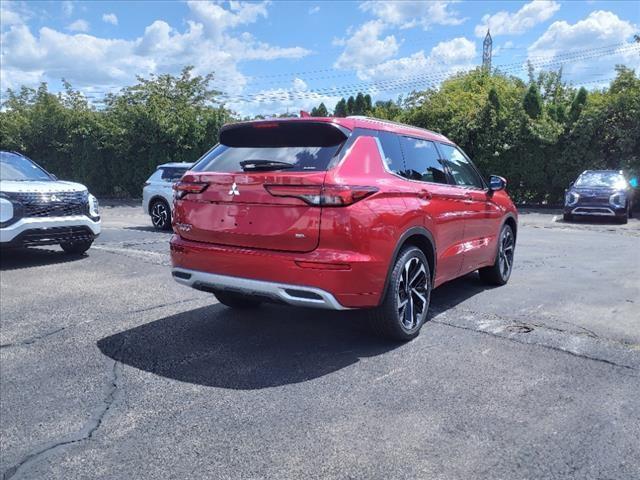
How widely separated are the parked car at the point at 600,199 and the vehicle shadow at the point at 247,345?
13187 millimetres

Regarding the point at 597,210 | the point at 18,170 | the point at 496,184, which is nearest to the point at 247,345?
the point at 496,184

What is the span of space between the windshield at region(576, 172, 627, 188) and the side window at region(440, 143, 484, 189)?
1225cm

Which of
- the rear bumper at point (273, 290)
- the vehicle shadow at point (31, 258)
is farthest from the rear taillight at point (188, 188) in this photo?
the vehicle shadow at point (31, 258)

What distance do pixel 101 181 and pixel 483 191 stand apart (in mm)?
24624

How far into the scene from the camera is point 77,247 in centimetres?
917

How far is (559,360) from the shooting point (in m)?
4.21

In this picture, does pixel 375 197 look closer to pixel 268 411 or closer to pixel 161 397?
pixel 268 411

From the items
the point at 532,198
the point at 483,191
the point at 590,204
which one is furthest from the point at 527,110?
the point at 483,191

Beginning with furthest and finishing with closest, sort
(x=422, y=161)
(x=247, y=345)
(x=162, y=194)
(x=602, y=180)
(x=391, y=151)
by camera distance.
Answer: (x=602, y=180)
(x=162, y=194)
(x=422, y=161)
(x=391, y=151)
(x=247, y=345)

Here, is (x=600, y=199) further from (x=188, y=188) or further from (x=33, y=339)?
(x=33, y=339)

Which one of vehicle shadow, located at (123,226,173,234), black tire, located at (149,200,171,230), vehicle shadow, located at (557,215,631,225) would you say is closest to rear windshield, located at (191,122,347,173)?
vehicle shadow, located at (123,226,173,234)

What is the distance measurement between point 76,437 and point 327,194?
216 cm

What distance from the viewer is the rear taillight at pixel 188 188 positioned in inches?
177

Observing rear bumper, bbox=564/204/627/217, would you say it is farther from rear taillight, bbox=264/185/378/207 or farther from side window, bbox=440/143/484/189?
rear taillight, bbox=264/185/378/207
